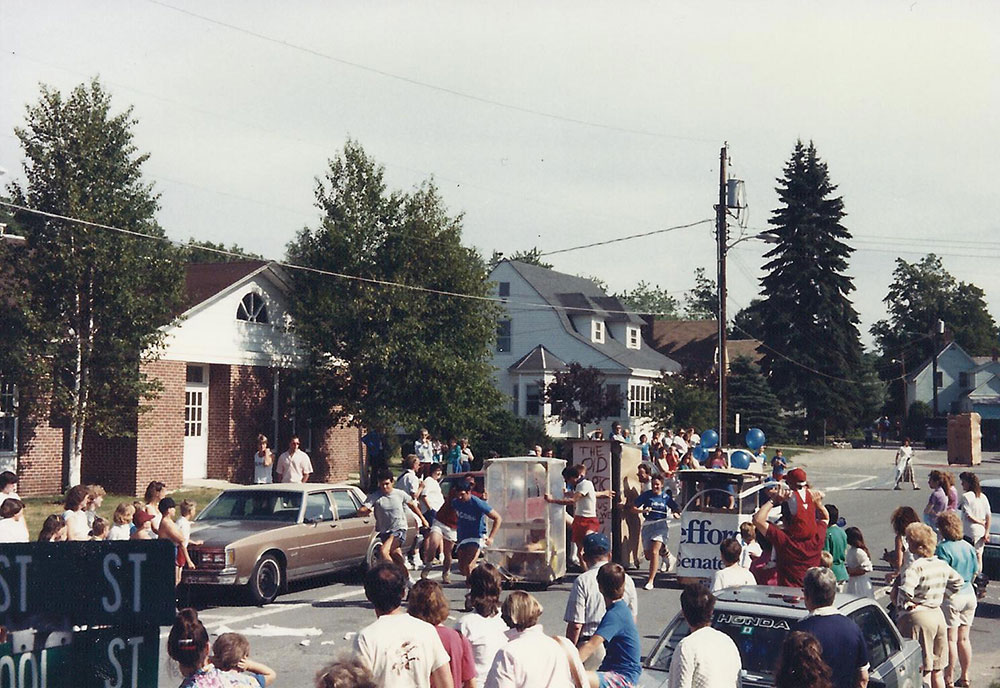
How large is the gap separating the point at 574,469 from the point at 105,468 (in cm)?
1591

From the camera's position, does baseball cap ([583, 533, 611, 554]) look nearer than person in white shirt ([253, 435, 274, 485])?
Yes

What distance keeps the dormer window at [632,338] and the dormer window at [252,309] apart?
34.7 metres

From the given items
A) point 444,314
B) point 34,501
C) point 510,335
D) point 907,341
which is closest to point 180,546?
point 34,501

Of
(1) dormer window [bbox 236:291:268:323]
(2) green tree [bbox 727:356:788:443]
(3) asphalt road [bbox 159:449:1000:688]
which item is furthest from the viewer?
(2) green tree [bbox 727:356:788:443]

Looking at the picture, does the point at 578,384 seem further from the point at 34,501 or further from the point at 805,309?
the point at 34,501

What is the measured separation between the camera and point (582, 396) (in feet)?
173

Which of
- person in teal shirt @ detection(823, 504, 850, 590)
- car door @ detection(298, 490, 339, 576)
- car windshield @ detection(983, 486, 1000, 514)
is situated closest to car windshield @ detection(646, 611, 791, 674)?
person in teal shirt @ detection(823, 504, 850, 590)

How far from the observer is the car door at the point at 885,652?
25.8ft

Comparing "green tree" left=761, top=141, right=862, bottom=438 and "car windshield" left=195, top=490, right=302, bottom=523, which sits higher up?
"green tree" left=761, top=141, right=862, bottom=438

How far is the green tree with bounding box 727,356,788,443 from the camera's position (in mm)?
62344

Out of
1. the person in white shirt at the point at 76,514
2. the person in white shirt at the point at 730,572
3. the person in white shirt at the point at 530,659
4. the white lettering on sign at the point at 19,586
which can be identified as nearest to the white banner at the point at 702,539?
the person in white shirt at the point at 730,572

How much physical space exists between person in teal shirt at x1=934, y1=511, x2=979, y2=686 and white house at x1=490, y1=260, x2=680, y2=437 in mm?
45803

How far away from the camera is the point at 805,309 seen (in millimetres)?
69000

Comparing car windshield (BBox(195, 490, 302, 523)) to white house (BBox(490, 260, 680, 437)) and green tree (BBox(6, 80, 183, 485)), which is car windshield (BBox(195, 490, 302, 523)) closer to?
green tree (BBox(6, 80, 183, 485))
